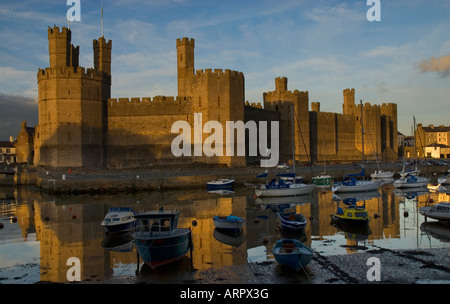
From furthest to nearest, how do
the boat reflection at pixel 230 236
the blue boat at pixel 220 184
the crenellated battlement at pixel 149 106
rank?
1. the crenellated battlement at pixel 149 106
2. the blue boat at pixel 220 184
3. the boat reflection at pixel 230 236

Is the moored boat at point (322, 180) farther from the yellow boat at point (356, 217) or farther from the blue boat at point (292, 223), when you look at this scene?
the blue boat at point (292, 223)

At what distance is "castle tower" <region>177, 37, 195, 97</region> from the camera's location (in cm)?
3922

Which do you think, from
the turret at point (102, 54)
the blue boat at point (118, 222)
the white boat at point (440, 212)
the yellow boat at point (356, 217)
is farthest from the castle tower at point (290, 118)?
the blue boat at point (118, 222)

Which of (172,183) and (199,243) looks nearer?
(199,243)

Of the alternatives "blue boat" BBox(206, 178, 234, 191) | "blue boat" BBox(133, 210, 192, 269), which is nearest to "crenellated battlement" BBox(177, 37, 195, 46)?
"blue boat" BBox(206, 178, 234, 191)

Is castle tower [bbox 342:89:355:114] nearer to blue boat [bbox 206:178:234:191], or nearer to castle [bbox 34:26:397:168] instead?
castle [bbox 34:26:397:168]

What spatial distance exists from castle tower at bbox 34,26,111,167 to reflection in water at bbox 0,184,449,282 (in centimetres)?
797

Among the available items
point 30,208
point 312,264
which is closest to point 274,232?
point 312,264

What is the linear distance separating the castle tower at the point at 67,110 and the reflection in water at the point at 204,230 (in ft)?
26.2

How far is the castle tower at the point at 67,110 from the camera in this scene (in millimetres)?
32656

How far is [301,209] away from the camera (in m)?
20.0

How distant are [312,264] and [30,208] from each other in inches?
663

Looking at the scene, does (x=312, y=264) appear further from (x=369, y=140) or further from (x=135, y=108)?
(x=369, y=140)
